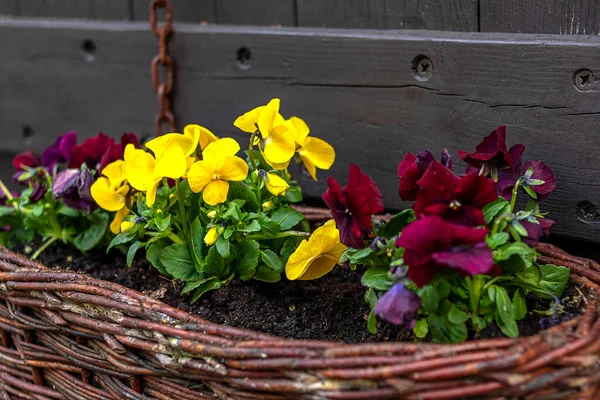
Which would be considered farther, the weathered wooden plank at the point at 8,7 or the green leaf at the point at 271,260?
the weathered wooden plank at the point at 8,7

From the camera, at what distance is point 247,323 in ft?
4.29

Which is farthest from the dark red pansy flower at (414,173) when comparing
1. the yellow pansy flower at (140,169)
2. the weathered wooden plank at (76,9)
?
the weathered wooden plank at (76,9)

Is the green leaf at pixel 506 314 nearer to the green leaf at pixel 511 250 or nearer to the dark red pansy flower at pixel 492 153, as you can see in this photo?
the green leaf at pixel 511 250

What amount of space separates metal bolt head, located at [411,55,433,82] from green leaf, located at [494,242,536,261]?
1.80ft

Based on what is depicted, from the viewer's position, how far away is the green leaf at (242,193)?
1364 millimetres

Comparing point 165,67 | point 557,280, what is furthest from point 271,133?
point 165,67

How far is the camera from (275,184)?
132cm

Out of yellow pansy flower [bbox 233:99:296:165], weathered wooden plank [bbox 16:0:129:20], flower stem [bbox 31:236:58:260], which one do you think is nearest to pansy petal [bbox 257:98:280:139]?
yellow pansy flower [bbox 233:99:296:165]

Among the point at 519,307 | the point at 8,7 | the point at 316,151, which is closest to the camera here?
the point at 519,307

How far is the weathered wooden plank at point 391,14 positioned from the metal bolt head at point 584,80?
24cm

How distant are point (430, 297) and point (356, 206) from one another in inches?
7.6

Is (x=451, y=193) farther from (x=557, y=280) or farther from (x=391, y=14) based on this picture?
(x=391, y=14)

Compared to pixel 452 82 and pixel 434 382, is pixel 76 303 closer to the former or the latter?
pixel 434 382

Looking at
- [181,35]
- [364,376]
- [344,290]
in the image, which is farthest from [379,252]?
[181,35]
